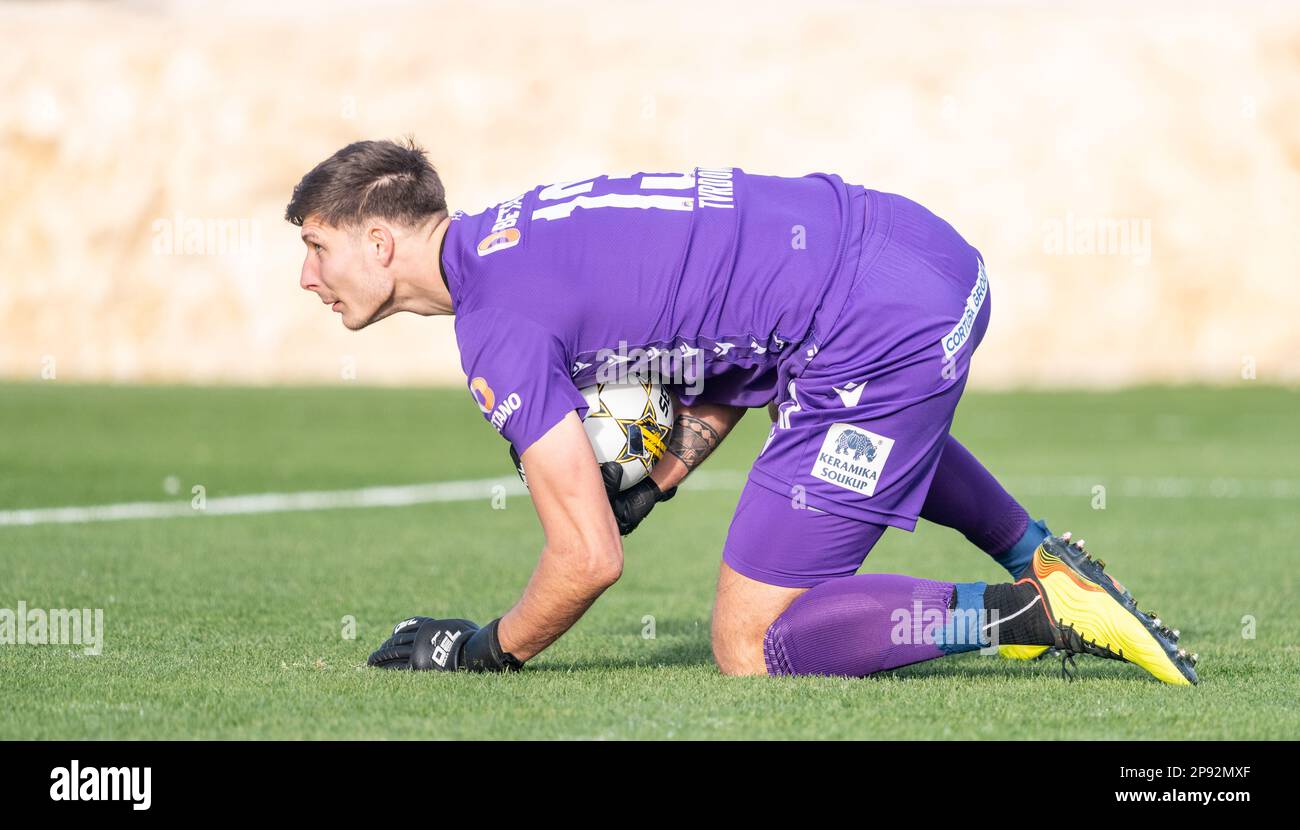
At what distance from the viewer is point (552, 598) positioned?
4883 mm

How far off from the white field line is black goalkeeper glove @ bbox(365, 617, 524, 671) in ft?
17.9

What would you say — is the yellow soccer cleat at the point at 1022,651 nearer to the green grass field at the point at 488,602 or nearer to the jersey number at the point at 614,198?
the green grass field at the point at 488,602

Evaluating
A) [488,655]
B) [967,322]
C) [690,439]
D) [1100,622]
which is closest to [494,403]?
[488,655]

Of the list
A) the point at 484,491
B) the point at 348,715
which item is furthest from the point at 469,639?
the point at 484,491

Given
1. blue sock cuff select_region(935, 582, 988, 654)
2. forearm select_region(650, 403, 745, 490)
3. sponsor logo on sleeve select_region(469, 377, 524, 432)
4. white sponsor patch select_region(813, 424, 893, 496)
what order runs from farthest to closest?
forearm select_region(650, 403, 745, 490) < white sponsor patch select_region(813, 424, 893, 496) < blue sock cuff select_region(935, 582, 988, 654) < sponsor logo on sleeve select_region(469, 377, 524, 432)

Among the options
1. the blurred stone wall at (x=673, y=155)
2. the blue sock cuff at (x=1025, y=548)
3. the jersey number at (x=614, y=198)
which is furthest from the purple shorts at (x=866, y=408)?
the blurred stone wall at (x=673, y=155)

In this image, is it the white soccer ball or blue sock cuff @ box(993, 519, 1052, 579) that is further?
blue sock cuff @ box(993, 519, 1052, 579)

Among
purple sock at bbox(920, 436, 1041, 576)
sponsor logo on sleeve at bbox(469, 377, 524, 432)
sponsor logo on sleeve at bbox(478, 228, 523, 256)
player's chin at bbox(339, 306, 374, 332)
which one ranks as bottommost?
purple sock at bbox(920, 436, 1041, 576)

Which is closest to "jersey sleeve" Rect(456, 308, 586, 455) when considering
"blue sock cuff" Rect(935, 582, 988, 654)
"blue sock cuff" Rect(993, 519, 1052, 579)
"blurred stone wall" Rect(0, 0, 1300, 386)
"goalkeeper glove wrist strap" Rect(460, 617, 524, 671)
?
"goalkeeper glove wrist strap" Rect(460, 617, 524, 671)

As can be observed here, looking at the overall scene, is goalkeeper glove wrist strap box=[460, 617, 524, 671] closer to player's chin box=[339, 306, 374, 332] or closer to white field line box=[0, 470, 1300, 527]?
player's chin box=[339, 306, 374, 332]

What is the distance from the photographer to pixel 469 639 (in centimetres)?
529

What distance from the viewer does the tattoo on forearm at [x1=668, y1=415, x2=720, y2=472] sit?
18.6ft

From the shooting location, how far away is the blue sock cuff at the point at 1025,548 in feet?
19.2

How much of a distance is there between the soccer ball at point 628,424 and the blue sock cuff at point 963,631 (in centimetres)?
113
